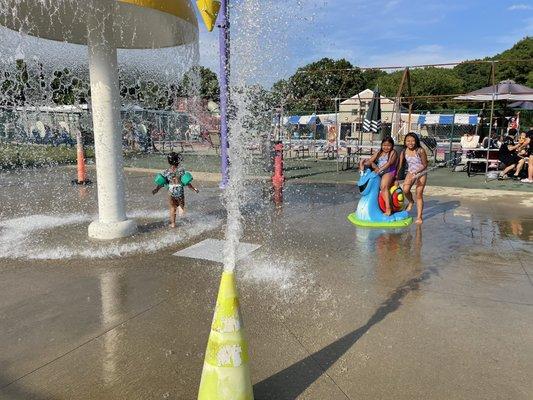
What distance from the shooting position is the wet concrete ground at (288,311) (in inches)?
116

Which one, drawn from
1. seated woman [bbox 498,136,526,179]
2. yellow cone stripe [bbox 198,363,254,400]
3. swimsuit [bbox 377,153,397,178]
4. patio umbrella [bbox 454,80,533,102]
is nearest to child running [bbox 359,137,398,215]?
swimsuit [bbox 377,153,397,178]

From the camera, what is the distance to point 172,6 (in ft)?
18.3

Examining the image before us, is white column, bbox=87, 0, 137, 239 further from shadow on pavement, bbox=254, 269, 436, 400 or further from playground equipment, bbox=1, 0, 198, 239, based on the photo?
shadow on pavement, bbox=254, 269, 436, 400

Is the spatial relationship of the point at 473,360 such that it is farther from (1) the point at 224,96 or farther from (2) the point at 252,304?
(1) the point at 224,96

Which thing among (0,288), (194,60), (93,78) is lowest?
(0,288)

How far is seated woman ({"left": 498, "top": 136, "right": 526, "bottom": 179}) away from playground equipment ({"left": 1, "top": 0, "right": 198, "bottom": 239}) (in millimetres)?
10767

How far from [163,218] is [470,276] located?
5.20m

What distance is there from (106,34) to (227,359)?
5380 mm

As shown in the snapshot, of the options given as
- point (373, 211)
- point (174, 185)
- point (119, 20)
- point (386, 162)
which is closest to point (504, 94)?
point (386, 162)

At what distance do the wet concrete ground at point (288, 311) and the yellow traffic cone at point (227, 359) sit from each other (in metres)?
0.30

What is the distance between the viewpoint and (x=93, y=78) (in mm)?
6293

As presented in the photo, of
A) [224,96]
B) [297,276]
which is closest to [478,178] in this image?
[224,96]

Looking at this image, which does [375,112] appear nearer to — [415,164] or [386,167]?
[415,164]

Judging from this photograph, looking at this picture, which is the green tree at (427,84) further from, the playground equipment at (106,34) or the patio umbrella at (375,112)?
the playground equipment at (106,34)
